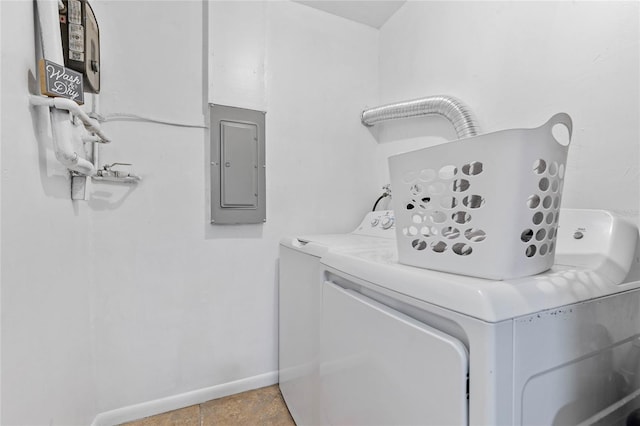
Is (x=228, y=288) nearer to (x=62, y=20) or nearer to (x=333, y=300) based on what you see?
(x=333, y=300)

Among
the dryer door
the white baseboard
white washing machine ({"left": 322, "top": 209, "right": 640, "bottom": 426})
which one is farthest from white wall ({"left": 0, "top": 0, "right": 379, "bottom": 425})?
white washing machine ({"left": 322, "top": 209, "right": 640, "bottom": 426})

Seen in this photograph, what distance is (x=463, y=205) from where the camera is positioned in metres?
0.62

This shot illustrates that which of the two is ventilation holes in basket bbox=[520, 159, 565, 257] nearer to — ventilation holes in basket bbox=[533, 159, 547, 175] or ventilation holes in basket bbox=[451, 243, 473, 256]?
ventilation holes in basket bbox=[533, 159, 547, 175]

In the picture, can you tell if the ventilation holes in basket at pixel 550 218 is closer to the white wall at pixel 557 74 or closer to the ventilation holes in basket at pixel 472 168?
the ventilation holes in basket at pixel 472 168

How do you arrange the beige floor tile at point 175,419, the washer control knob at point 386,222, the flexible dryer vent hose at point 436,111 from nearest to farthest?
the flexible dryer vent hose at point 436,111, the beige floor tile at point 175,419, the washer control knob at point 386,222

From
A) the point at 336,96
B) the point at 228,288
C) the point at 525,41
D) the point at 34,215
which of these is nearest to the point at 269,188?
the point at 228,288

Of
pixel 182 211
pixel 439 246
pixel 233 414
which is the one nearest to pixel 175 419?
pixel 233 414

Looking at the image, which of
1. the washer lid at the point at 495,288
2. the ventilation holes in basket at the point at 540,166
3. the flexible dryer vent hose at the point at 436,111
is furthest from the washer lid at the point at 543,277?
the flexible dryer vent hose at the point at 436,111

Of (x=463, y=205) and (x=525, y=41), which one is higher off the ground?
(x=525, y=41)

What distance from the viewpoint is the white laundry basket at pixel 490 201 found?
1.82ft

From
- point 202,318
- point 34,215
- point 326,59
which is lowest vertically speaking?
point 202,318

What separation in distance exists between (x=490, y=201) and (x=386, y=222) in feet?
3.37

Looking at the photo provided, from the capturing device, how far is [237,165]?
161 centimetres

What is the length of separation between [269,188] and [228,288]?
643 millimetres
